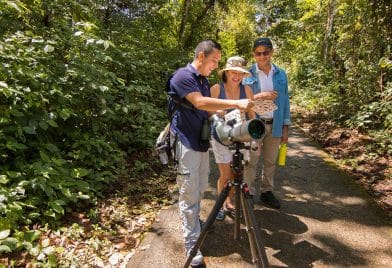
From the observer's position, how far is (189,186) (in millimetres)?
2977

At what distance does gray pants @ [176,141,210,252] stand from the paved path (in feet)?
1.36

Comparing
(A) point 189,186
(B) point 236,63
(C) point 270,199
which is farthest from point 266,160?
(A) point 189,186

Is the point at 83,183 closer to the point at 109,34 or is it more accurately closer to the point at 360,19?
the point at 109,34

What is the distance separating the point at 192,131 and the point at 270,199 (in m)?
1.98

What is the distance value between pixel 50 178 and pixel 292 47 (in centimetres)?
1987

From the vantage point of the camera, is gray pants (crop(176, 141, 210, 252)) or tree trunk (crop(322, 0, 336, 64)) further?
tree trunk (crop(322, 0, 336, 64))

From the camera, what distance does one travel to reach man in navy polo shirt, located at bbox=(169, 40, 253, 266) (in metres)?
2.79

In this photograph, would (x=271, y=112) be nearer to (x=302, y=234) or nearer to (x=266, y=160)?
(x=266, y=160)

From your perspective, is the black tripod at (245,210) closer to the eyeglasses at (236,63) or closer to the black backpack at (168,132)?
the black backpack at (168,132)

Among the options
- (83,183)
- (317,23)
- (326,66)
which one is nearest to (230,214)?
(83,183)

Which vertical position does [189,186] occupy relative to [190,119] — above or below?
below

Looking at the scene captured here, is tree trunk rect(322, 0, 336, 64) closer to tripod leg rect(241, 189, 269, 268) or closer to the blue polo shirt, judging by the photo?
the blue polo shirt

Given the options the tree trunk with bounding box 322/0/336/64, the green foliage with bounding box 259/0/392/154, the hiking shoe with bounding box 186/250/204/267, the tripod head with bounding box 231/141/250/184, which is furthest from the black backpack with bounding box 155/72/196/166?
the tree trunk with bounding box 322/0/336/64

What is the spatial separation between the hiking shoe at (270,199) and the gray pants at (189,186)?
1.62 meters
